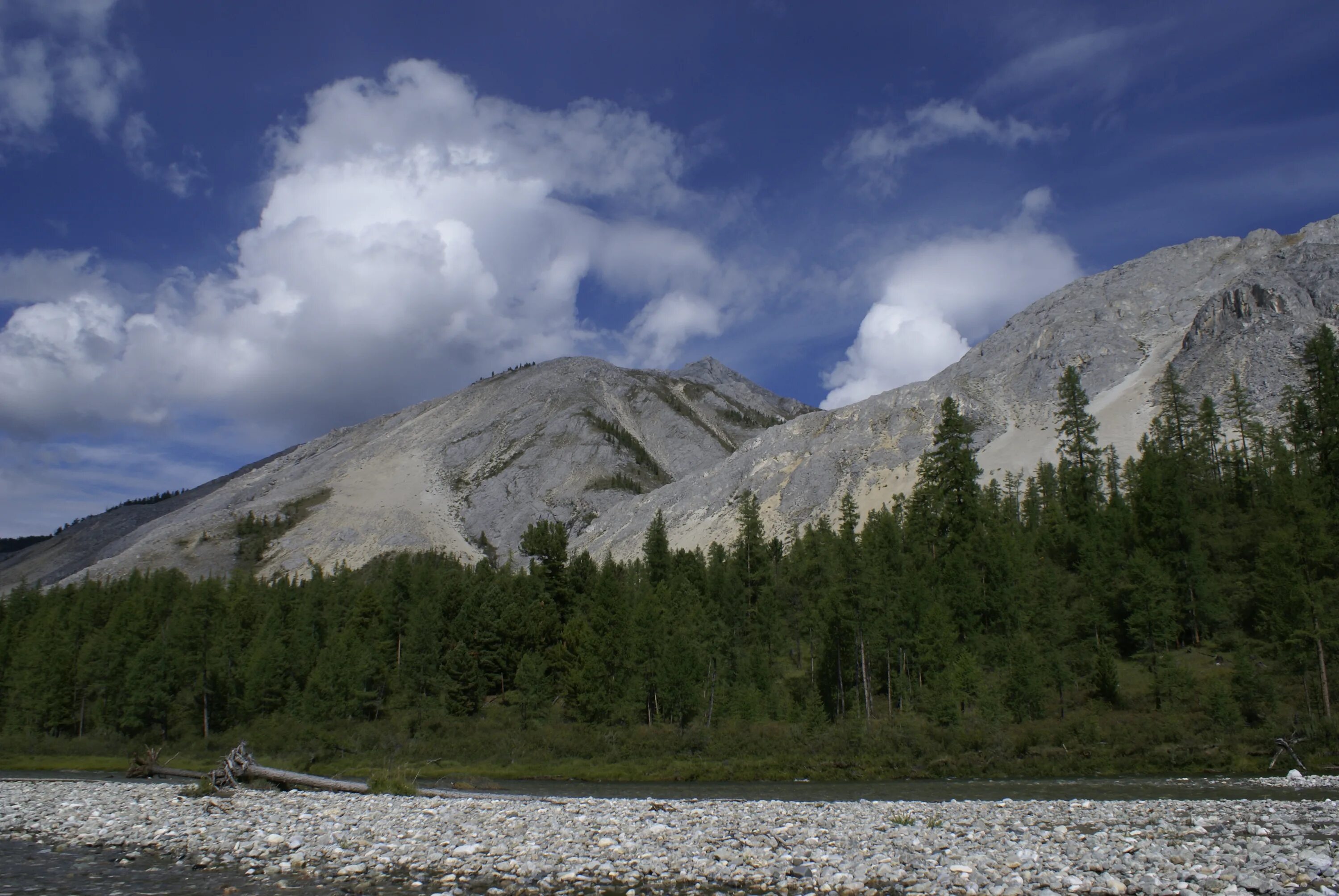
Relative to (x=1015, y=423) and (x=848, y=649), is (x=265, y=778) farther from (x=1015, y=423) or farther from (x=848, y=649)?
(x=1015, y=423)

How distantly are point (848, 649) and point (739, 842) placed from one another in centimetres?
4416

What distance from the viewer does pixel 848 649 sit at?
60594 millimetres

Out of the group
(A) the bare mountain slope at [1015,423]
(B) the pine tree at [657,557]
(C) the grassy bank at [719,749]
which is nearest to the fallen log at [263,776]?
(C) the grassy bank at [719,749]

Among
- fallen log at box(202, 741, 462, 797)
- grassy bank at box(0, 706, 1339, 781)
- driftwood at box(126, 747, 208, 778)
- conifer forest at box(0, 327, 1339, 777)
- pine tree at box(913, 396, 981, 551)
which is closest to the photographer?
fallen log at box(202, 741, 462, 797)

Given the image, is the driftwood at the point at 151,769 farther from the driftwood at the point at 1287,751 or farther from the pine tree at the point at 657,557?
the pine tree at the point at 657,557

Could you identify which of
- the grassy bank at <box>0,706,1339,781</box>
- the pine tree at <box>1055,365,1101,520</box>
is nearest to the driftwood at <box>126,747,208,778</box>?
the grassy bank at <box>0,706,1339,781</box>

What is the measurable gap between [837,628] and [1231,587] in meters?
30.5

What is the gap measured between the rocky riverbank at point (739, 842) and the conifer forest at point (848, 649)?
22.6m

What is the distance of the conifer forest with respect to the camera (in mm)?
46094

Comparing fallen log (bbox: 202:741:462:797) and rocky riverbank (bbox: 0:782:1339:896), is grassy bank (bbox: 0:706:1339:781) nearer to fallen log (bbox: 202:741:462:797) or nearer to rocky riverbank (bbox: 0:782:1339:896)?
fallen log (bbox: 202:741:462:797)

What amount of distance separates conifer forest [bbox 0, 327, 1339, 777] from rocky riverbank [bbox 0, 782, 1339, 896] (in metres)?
22.6

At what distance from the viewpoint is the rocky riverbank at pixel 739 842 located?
14.4 metres

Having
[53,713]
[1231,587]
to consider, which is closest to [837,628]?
[1231,587]

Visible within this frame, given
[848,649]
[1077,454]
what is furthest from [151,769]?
[1077,454]
